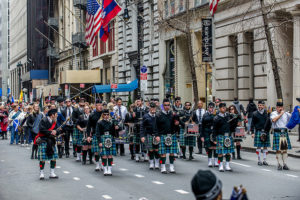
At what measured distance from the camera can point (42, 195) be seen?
10695 mm

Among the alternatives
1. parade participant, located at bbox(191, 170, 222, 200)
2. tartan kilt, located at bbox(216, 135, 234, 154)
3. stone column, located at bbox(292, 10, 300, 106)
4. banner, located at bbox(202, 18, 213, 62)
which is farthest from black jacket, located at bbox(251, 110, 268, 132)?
banner, located at bbox(202, 18, 213, 62)

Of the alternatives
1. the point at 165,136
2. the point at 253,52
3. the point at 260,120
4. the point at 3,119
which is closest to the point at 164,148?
the point at 165,136

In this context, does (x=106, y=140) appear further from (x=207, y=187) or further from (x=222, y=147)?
(x=207, y=187)

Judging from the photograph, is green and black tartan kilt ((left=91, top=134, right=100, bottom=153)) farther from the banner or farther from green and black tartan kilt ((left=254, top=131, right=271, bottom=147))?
the banner

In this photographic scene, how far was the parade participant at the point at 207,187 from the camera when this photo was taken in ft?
12.9

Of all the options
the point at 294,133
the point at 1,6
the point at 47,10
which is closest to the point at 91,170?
the point at 294,133

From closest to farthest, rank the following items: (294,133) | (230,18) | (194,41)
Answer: (294,133), (230,18), (194,41)

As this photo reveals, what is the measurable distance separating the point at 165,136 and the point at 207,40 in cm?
1623

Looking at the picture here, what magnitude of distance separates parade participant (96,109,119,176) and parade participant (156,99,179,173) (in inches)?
47.8

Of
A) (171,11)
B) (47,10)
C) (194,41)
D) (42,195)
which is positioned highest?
(47,10)

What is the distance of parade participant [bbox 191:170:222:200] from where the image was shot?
3.94 meters

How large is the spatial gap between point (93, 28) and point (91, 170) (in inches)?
736

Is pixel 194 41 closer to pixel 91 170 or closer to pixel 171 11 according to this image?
pixel 171 11

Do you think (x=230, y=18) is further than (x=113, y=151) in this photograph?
Yes
